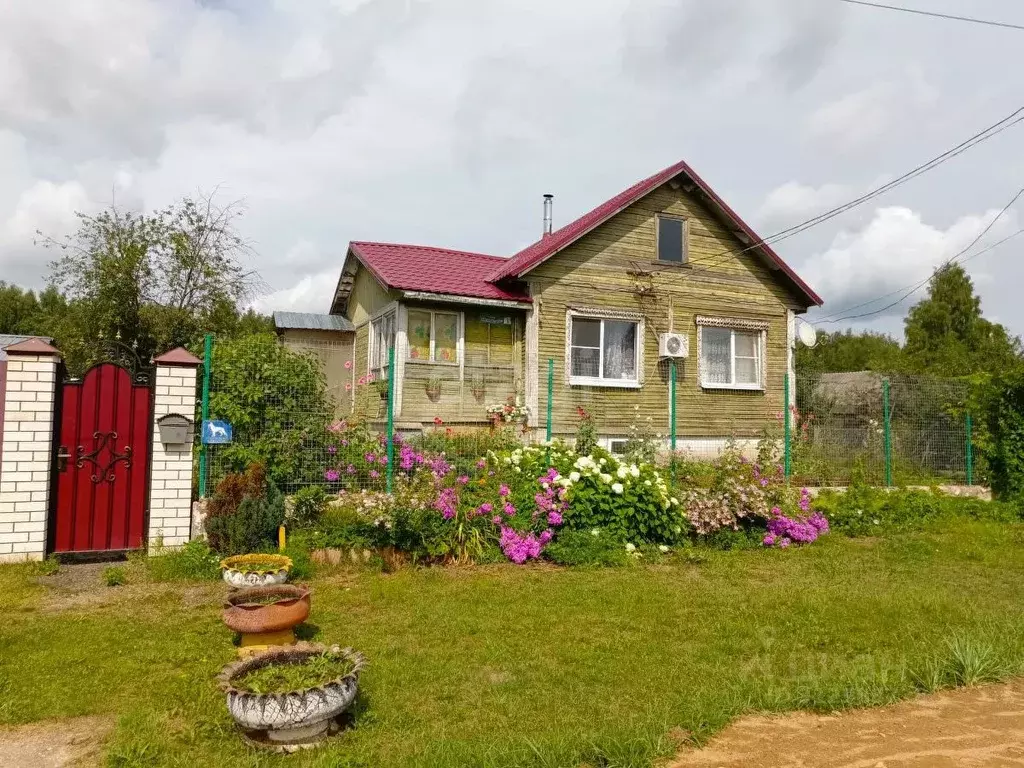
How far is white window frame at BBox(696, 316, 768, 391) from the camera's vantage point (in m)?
15.6

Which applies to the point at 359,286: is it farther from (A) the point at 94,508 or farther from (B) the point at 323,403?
(A) the point at 94,508

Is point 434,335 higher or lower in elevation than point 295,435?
higher

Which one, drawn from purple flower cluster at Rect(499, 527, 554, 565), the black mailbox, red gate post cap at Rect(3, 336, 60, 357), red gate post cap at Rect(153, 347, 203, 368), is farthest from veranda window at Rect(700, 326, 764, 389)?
red gate post cap at Rect(3, 336, 60, 357)

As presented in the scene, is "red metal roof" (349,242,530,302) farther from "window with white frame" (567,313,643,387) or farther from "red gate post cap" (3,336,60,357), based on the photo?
"red gate post cap" (3,336,60,357)

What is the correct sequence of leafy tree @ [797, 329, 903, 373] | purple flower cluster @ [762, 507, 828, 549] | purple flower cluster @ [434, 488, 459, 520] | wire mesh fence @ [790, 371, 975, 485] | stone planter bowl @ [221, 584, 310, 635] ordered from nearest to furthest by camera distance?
1. stone planter bowl @ [221, 584, 310, 635]
2. purple flower cluster @ [434, 488, 459, 520]
3. purple flower cluster @ [762, 507, 828, 549]
4. wire mesh fence @ [790, 371, 975, 485]
5. leafy tree @ [797, 329, 903, 373]

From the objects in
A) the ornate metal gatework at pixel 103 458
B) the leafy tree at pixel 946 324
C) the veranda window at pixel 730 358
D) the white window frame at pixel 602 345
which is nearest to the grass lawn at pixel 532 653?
the ornate metal gatework at pixel 103 458

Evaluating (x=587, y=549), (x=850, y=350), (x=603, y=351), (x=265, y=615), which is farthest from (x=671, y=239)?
(x=850, y=350)

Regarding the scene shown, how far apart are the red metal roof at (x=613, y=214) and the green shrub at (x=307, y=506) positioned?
7314 millimetres

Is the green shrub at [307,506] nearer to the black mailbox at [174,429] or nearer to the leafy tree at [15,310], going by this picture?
the black mailbox at [174,429]

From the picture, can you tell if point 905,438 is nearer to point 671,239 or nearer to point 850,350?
point 671,239

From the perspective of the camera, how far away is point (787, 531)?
952 centimetres

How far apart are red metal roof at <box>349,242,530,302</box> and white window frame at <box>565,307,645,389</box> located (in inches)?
47.2

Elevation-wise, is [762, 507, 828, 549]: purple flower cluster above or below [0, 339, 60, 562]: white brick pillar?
below

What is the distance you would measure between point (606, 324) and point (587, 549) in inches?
306
